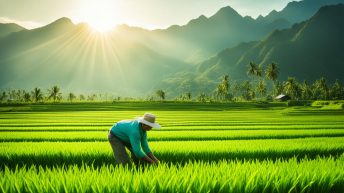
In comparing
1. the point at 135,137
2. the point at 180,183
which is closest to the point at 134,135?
the point at 135,137

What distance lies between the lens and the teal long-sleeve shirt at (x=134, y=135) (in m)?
8.01

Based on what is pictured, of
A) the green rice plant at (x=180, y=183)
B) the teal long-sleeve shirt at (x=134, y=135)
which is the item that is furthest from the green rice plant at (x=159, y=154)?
the green rice plant at (x=180, y=183)

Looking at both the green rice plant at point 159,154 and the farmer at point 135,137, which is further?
the green rice plant at point 159,154

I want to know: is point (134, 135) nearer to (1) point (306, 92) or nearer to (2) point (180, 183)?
(2) point (180, 183)

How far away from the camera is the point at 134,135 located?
807 cm

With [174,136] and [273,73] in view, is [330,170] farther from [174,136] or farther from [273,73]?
[273,73]

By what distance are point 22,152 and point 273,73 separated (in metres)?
142

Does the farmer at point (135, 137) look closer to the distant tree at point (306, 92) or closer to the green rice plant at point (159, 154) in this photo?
the green rice plant at point (159, 154)

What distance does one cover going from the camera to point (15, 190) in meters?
5.35

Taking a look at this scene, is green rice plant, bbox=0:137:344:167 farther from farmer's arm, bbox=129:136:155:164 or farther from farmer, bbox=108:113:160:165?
farmer's arm, bbox=129:136:155:164

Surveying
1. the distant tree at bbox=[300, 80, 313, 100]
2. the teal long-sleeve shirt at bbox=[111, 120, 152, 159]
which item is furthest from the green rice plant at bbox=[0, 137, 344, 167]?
the distant tree at bbox=[300, 80, 313, 100]

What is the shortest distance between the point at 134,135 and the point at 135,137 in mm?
60

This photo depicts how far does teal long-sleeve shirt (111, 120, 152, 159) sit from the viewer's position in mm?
8009

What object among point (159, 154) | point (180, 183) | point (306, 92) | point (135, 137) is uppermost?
point (306, 92)
